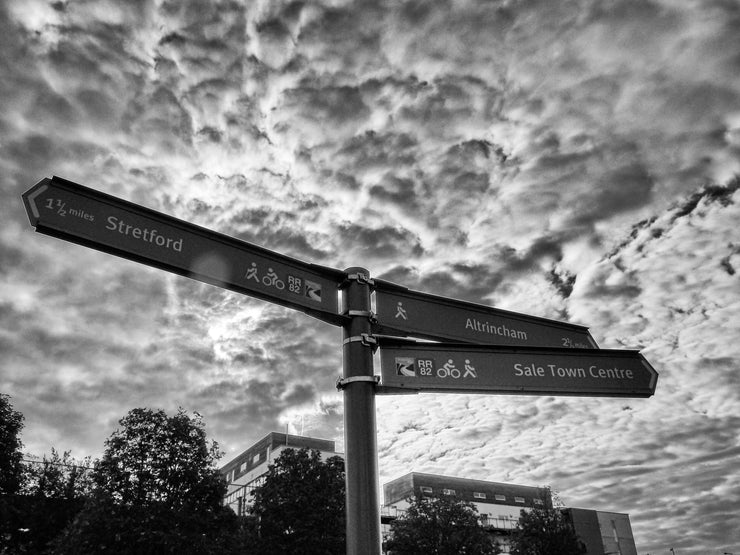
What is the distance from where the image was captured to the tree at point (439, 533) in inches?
1373

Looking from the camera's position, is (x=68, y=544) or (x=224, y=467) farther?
(x=224, y=467)

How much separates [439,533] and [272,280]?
3439 cm

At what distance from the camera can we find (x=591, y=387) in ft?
21.2

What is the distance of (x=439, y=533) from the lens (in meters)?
35.5

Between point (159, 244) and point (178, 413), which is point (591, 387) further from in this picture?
point (178, 413)

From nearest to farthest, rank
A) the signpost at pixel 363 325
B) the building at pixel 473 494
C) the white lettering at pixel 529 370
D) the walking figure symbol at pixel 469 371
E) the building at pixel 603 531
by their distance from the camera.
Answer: the signpost at pixel 363 325 < the walking figure symbol at pixel 469 371 < the white lettering at pixel 529 370 < the building at pixel 473 494 < the building at pixel 603 531

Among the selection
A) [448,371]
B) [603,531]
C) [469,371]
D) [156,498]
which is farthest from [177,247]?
[603,531]

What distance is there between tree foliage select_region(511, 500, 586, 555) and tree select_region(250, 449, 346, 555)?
18.5m

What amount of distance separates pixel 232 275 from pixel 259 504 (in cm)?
2635

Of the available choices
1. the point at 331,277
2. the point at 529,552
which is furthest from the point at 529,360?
the point at 529,552

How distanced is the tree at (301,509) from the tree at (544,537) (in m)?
18.5

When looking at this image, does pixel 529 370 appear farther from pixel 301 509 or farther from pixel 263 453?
pixel 263 453

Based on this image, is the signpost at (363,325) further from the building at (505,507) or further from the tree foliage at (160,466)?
the building at (505,507)

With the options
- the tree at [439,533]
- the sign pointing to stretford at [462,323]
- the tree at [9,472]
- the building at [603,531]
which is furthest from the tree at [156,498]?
the building at [603,531]
